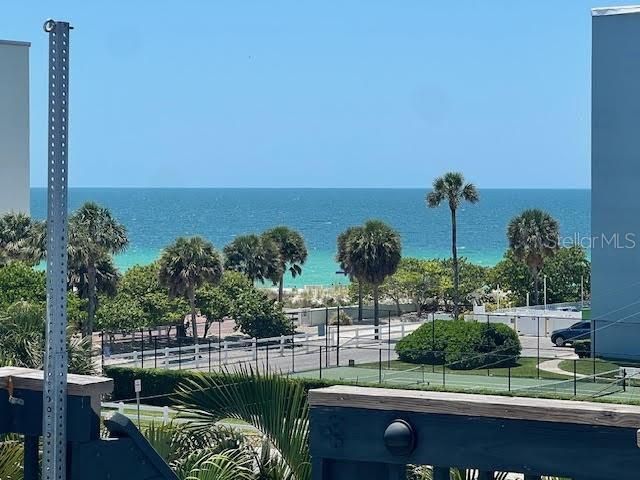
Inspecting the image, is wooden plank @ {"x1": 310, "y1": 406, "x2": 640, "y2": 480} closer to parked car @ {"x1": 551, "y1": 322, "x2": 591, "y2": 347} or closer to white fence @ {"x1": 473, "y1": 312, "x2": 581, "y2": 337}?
parked car @ {"x1": 551, "y1": 322, "x2": 591, "y2": 347}

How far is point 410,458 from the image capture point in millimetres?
4344

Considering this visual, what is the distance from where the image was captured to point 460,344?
38.1m

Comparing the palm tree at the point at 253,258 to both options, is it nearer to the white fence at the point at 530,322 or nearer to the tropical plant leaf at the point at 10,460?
the white fence at the point at 530,322

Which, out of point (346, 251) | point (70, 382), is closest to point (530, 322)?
point (346, 251)

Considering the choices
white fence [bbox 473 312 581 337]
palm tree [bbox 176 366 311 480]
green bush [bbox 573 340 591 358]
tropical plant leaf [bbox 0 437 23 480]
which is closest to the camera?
palm tree [bbox 176 366 311 480]

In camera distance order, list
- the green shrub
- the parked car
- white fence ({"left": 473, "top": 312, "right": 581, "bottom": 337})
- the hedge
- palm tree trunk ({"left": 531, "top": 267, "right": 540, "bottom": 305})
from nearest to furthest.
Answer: the hedge, the parked car, white fence ({"left": 473, "top": 312, "right": 581, "bottom": 337}), the green shrub, palm tree trunk ({"left": 531, "top": 267, "right": 540, "bottom": 305})

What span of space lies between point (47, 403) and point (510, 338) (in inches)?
1383

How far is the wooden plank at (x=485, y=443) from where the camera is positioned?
13.3ft

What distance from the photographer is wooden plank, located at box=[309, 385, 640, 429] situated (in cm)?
405

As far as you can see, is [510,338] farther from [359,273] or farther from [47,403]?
[47,403]

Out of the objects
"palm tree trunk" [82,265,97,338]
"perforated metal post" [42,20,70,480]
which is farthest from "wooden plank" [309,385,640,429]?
"palm tree trunk" [82,265,97,338]

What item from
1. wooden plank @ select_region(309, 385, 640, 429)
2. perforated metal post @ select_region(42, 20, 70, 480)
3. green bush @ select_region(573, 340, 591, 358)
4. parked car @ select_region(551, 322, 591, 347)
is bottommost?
green bush @ select_region(573, 340, 591, 358)

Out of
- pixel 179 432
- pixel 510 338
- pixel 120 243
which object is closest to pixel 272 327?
pixel 120 243

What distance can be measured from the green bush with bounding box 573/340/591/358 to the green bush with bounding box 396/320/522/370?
3059mm
